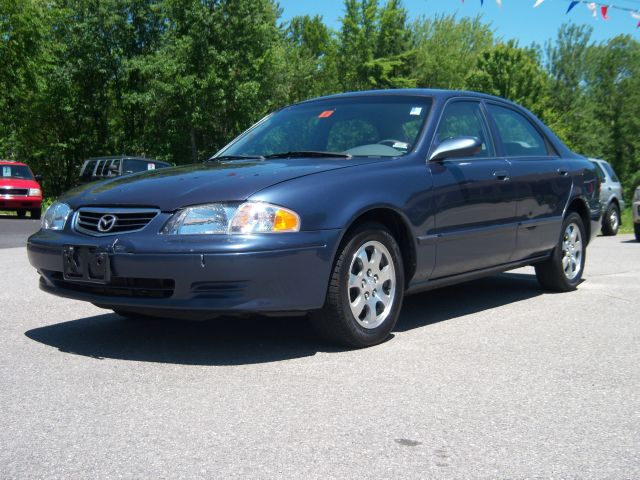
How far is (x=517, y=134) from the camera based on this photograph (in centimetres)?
651

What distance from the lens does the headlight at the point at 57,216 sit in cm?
479

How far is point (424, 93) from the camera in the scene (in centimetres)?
574

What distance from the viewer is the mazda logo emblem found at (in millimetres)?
4432

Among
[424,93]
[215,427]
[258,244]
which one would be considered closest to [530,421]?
[215,427]

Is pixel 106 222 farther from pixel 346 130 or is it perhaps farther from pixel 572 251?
pixel 572 251

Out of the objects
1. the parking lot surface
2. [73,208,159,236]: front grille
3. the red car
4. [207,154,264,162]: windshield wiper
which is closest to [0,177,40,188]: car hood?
the red car

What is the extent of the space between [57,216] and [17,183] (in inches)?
761

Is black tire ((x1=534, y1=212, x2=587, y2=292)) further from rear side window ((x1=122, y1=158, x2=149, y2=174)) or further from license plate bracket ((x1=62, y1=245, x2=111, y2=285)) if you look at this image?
rear side window ((x1=122, y1=158, x2=149, y2=174))

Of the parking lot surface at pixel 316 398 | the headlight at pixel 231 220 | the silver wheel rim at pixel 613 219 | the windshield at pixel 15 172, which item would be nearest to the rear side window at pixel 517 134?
the parking lot surface at pixel 316 398

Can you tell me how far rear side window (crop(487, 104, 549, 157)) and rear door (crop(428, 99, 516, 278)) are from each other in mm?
226

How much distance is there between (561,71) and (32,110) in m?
41.2

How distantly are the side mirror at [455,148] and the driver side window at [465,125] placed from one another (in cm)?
20

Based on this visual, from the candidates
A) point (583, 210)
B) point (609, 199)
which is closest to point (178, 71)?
point (609, 199)

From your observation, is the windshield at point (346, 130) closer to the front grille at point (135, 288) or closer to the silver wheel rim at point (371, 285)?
the silver wheel rim at point (371, 285)
